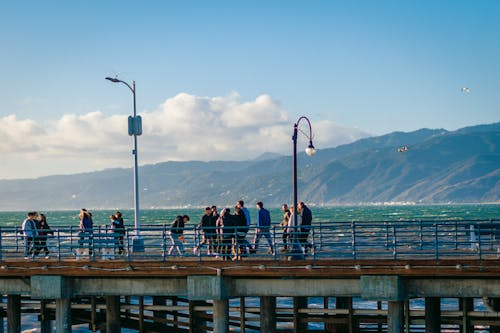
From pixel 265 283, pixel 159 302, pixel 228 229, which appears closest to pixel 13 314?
pixel 159 302

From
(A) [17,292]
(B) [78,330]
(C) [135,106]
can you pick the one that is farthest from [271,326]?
(B) [78,330]

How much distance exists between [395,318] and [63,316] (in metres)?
9.40

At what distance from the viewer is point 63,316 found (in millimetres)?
27766

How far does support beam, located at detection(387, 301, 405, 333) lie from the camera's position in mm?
25469

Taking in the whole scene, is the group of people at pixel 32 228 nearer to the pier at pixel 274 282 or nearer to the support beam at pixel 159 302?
the pier at pixel 274 282

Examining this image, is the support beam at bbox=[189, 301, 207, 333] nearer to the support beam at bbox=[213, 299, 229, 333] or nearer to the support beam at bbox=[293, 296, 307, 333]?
the support beam at bbox=[293, 296, 307, 333]

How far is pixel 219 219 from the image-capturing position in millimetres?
31562

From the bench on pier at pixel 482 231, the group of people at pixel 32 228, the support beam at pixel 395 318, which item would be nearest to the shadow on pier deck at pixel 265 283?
the support beam at pixel 395 318

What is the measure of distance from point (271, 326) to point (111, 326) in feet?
16.4

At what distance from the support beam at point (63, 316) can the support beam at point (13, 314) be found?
2709mm

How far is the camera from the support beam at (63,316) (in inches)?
1086

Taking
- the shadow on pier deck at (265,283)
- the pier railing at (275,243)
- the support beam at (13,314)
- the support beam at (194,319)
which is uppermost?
the pier railing at (275,243)

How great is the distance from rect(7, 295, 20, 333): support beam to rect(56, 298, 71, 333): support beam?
2709 millimetres

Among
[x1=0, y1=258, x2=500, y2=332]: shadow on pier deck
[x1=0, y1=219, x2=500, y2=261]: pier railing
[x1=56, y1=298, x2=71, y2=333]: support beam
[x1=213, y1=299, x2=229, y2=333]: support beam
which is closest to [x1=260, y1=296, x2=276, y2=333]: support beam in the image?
[x1=0, y1=258, x2=500, y2=332]: shadow on pier deck
